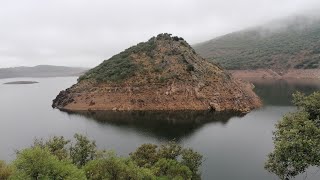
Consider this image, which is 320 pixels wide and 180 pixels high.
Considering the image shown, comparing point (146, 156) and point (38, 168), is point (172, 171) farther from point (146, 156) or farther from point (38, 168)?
point (38, 168)

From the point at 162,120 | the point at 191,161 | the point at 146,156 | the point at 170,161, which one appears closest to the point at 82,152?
the point at 146,156

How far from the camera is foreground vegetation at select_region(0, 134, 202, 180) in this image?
30188 mm

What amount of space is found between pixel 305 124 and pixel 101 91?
3595 inches

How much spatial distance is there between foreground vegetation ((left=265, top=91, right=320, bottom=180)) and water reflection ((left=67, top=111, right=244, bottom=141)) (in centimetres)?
3604

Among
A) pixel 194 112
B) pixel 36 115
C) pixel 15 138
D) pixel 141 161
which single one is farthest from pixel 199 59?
pixel 141 161

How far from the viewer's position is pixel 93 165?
3603 cm

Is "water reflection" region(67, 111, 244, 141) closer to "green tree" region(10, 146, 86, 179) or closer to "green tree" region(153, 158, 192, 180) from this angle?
"green tree" region(153, 158, 192, 180)

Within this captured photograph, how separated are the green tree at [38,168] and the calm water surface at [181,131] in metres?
23.8

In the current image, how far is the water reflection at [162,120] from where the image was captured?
81.0m

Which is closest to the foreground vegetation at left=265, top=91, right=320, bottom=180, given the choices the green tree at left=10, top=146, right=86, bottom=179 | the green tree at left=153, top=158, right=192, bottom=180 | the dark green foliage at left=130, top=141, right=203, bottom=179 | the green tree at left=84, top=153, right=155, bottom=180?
the green tree at left=153, top=158, right=192, bottom=180

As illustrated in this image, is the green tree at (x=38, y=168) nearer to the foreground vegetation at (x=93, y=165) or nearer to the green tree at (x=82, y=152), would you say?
the foreground vegetation at (x=93, y=165)

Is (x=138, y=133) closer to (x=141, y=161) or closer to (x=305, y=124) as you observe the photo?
(x=141, y=161)

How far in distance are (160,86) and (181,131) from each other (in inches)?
1481

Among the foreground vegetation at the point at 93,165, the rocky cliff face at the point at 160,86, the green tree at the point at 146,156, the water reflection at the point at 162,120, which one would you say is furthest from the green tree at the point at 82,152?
the rocky cliff face at the point at 160,86
